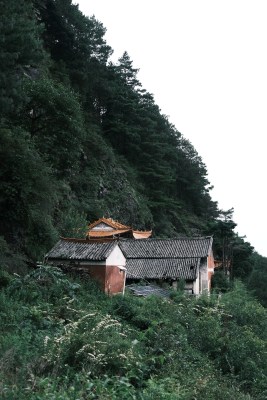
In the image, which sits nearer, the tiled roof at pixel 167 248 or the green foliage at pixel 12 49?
the green foliage at pixel 12 49

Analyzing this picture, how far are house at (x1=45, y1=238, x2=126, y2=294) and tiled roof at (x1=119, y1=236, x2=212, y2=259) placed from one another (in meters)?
9.55

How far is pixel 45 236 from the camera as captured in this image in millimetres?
20422

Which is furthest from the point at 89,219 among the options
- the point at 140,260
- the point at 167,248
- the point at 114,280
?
the point at 114,280

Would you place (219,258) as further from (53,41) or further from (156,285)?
(53,41)

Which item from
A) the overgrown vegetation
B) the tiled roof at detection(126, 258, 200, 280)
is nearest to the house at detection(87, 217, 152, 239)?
the tiled roof at detection(126, 258, 200, 280)

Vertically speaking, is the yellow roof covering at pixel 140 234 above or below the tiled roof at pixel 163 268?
above

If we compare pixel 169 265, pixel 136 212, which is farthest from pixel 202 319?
pixel 136 212

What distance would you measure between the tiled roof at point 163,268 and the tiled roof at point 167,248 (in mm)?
403

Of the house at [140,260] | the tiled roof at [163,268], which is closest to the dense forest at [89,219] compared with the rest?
the house at [140,260]

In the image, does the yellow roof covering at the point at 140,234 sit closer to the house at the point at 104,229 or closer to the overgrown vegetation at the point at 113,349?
the house at the point at 104,229

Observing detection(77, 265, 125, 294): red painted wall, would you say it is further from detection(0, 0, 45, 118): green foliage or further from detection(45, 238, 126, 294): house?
detection(0, 0, 45, 118): green foliage

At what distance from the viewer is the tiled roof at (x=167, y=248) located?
2759 cm

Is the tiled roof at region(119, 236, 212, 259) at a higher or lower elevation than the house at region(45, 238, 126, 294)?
higher

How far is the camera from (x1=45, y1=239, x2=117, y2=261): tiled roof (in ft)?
55.4
